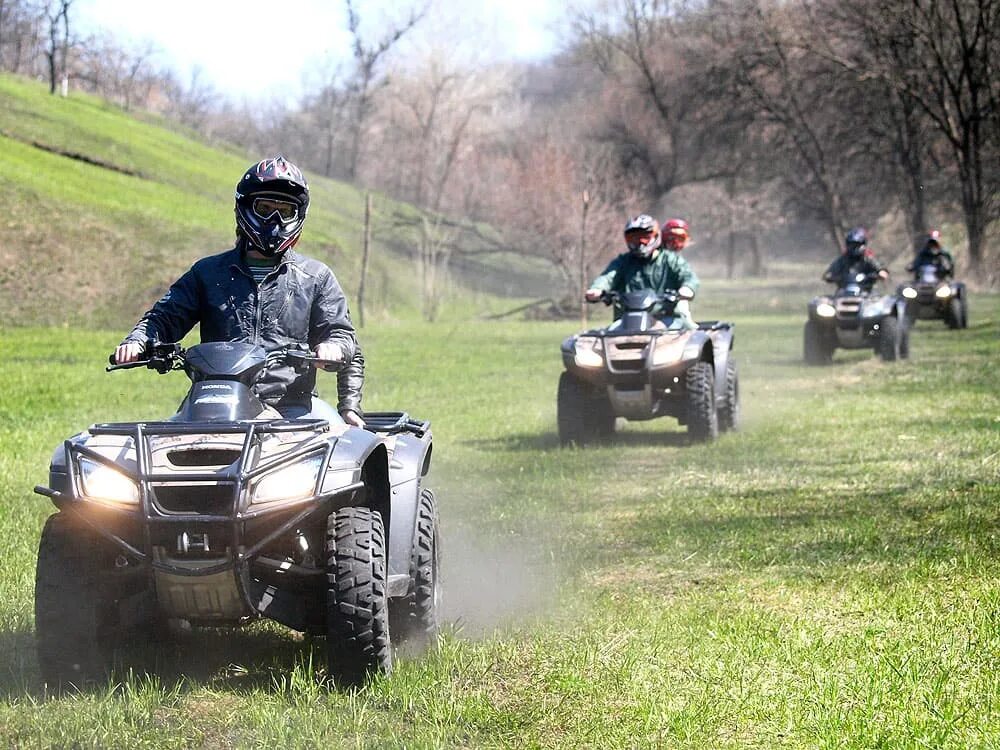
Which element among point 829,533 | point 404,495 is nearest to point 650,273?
point 829,533

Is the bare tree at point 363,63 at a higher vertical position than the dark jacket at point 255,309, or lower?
higher

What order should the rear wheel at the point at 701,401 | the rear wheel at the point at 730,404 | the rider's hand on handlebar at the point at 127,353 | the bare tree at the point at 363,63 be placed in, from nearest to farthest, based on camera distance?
the rider's hand on handlebar at the point at 127,353, the rear wheel at the point at 701,401, the rear wheel at the point at 730,404, the bare tree at the point at 363,63

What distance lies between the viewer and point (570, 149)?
68000mm

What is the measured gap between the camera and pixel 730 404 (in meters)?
13.8

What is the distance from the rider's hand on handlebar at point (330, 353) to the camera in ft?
20.0

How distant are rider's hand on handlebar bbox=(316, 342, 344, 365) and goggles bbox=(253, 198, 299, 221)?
62cm

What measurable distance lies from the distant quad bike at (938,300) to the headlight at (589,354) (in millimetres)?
17646

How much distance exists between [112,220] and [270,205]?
34.4m

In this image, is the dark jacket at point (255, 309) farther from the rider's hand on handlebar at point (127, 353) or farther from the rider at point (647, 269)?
the rider at point (647, 269)

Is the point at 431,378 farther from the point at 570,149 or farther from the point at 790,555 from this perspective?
the point at 570,149

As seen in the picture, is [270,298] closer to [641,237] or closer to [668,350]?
[668,350]

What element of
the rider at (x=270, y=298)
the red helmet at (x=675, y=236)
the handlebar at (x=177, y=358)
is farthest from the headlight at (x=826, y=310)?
the handlebar at (x=177, y=358)

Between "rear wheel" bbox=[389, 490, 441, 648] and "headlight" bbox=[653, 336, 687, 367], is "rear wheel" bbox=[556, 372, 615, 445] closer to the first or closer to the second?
"headlight" bbox=[653, 336, 687, 367]

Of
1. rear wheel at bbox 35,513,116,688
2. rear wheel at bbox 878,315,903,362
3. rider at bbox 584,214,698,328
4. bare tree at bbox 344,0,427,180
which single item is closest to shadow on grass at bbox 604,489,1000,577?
rear wheel at bbox 35,513,116,688
